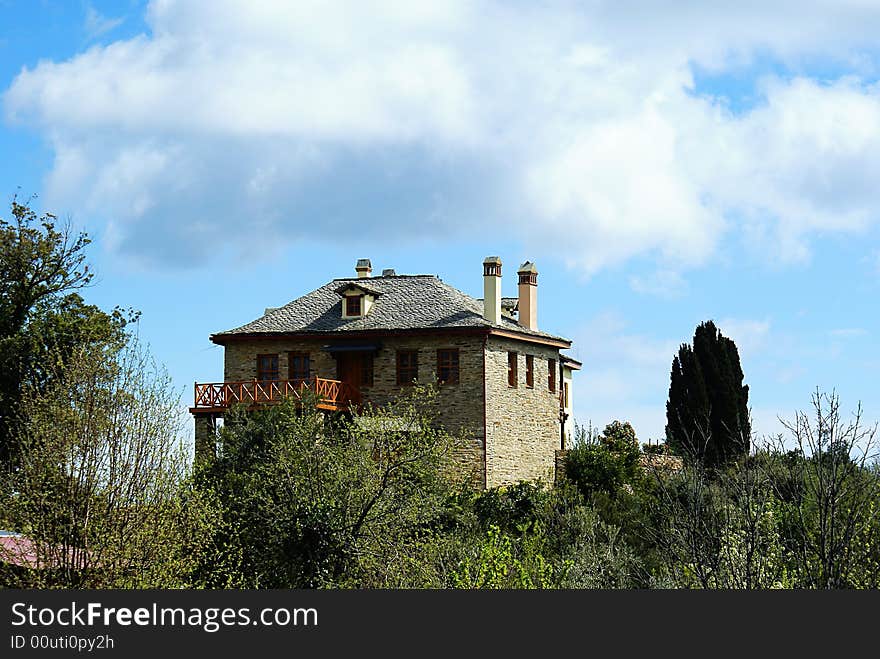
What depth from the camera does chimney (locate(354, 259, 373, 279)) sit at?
47031 millimetres

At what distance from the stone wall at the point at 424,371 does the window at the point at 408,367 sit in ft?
0.50

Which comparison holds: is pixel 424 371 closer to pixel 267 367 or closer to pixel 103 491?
pixel 267 367

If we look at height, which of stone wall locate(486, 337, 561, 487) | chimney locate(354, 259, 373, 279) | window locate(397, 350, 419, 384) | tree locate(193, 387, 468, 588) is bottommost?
tree locate(193, 387, 468, 588)

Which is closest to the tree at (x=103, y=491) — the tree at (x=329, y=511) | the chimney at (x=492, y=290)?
the tree at (x=329, y=511)

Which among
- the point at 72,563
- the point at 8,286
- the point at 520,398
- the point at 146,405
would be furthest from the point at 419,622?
the point at 8,286

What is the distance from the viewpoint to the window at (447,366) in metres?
41.6

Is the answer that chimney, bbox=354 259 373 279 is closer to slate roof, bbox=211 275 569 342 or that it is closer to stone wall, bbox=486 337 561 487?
slate roof, bbox=211 275 569 342

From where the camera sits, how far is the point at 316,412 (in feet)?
128

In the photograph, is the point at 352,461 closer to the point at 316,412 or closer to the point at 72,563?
the point at 72,563

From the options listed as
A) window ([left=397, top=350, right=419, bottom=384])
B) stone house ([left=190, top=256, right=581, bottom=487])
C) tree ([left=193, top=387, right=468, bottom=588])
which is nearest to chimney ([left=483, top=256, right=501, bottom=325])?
stone house ([left=190, top=256, right=581, bottom=487])

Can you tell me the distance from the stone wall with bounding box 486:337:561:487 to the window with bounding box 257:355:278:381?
789 centimetres

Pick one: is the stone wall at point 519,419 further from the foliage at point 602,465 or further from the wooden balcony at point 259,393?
the wooden balcony at point 259,393

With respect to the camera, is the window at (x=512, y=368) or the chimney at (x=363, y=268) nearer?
the window at (x=512, y=368)

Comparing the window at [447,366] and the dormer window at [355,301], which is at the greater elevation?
the dormer window at [355,301]
